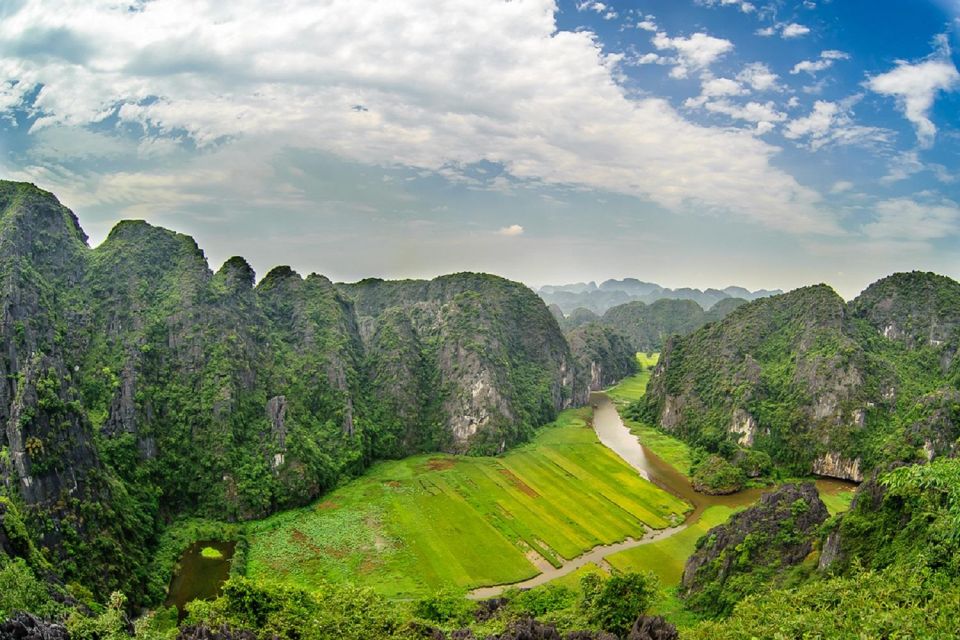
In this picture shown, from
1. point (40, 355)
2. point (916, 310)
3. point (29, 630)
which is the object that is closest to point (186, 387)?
point (40, 355)

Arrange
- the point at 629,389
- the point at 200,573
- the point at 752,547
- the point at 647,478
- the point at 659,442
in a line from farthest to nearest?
the point at 629,389 → the point at 659,442 → the point at 647,478 → the point at 200,573 → the point at 752,547

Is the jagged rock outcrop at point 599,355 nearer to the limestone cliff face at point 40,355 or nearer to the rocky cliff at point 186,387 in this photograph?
the rocky cliff at point 186,387

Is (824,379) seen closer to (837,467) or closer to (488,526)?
(837,467)

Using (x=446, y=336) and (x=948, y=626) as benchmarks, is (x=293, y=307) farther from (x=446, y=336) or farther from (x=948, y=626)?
(x=948, y=626)

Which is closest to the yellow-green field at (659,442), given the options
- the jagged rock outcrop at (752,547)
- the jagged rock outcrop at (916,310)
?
the jagged rock outcrop at (752,547)

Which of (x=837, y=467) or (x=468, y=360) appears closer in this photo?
(x=837, y=467)

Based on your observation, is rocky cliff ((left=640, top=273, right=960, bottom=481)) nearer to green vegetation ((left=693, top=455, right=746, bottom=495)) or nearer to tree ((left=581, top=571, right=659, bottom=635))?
green vegetation ((left=693, top=455, right=746, bottom=495))

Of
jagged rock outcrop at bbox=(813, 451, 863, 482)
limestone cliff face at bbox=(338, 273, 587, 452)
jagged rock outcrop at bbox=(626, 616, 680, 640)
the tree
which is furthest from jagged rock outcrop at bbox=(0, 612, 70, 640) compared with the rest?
jagged rock outcrop at bbox=(813, 451, 863, 482)
